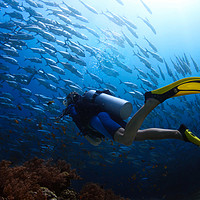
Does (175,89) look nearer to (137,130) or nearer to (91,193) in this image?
(137,130)

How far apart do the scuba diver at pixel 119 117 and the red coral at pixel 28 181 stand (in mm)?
1430

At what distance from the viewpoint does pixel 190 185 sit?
14.9m

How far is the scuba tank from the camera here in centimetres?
337

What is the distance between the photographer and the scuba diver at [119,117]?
110 inches

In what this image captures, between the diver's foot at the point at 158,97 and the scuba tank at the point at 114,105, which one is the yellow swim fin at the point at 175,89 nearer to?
the diver's foot at the point at 158,97

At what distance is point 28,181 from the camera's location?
3453mm

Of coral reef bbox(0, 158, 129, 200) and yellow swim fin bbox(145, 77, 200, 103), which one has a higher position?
yellow swim fin bbox(145, 77, 200, 103)

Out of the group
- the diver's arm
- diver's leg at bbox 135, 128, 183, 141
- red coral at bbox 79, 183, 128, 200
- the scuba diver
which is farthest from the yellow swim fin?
red coral at bbox 79, 183, 128, 200

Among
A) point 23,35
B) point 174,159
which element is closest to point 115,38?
point 23,35

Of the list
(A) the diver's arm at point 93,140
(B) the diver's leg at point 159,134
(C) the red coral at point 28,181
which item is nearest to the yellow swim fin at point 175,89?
(B) the diver's leg at point 159,134

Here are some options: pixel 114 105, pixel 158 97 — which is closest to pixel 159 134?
pixel 158 97

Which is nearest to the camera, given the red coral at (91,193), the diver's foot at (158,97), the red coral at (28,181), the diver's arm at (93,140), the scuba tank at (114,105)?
the diver's foot at (158,97)

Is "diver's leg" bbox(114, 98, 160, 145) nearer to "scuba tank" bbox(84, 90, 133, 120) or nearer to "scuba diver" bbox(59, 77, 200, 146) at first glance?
"scuba diver" bbox(59, 77, 200, 146)

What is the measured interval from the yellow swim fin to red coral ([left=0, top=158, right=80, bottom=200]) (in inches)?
102
